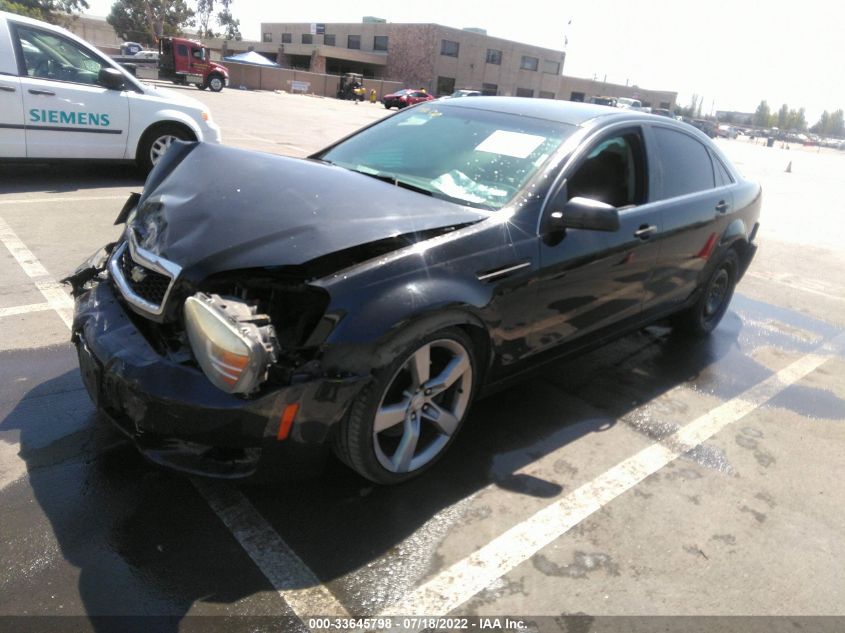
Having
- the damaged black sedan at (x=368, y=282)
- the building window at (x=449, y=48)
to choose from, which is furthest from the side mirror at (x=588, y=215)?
the building window at (x=449, y=48)

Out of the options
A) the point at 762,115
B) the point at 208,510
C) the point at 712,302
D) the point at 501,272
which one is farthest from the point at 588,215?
the point at 762,115

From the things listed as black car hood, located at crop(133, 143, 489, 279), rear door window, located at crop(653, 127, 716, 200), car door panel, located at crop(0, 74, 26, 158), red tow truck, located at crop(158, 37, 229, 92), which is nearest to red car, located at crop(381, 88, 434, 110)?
red tow truck, located at crop(158, 37, 229, 92)

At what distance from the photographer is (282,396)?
2.31 meters

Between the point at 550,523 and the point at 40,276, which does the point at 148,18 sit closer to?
the point at 40,276

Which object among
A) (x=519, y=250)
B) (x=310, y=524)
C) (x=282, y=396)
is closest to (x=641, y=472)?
(x=519, y=250)

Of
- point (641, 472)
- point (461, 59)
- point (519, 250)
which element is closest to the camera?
point (519, 250)

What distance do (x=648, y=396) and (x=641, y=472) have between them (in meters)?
0.97

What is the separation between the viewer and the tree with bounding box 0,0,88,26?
55875 mm

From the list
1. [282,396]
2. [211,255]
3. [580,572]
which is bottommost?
[580,572]

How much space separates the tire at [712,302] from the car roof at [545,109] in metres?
1.58

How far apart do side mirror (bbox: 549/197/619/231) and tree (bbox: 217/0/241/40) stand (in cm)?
8860

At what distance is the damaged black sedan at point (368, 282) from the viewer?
7.75 ft

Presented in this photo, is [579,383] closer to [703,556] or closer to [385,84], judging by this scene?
[703,556]

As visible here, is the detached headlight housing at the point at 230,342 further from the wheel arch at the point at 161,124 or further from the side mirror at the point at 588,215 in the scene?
the wheel arch at the point at 161,124
